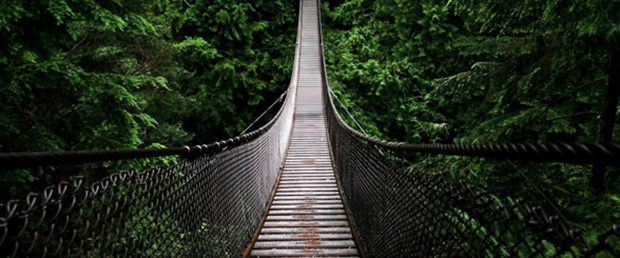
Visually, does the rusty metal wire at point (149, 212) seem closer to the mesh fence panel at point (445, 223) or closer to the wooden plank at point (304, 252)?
the wooden plank at point (304, 252)

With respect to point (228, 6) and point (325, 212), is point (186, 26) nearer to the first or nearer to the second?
point (228, 6)

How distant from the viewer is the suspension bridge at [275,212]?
0.77 metres

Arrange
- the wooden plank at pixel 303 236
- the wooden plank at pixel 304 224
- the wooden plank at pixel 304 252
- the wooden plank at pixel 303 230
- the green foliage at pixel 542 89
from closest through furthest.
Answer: the green foliage at pixel 542 89 < the wooden plank at pixel 304 252 < the wooden plank at pixel 303 236 < the wooden plank at pixel 303 230 < the wooden plank at pixel 304 224

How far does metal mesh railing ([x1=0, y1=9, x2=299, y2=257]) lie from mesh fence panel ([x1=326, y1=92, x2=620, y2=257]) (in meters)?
0.96

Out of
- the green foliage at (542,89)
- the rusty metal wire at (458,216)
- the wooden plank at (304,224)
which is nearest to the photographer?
the rusty metal wire at (458,216)

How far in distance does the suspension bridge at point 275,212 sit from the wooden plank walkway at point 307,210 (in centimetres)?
2

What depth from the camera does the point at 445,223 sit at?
4.29 feet

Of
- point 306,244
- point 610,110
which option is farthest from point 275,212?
point 610,110

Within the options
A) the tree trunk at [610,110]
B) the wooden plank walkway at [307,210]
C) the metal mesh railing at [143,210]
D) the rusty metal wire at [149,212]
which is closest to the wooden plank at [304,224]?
the wooden plank walkway at [307,210]

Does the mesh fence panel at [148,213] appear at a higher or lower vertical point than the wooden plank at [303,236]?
higher

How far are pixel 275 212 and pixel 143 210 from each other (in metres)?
2.92

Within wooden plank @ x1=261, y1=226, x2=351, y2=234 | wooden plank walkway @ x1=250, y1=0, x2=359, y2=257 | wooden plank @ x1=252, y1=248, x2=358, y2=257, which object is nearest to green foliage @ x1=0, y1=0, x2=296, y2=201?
wooden plank @ x1=252, y1=248, x2=358, y2=257

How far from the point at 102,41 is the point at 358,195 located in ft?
14.4

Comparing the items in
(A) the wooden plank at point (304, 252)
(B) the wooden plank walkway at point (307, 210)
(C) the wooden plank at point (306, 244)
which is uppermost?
(A) the wooden plank at point (304, 252)
